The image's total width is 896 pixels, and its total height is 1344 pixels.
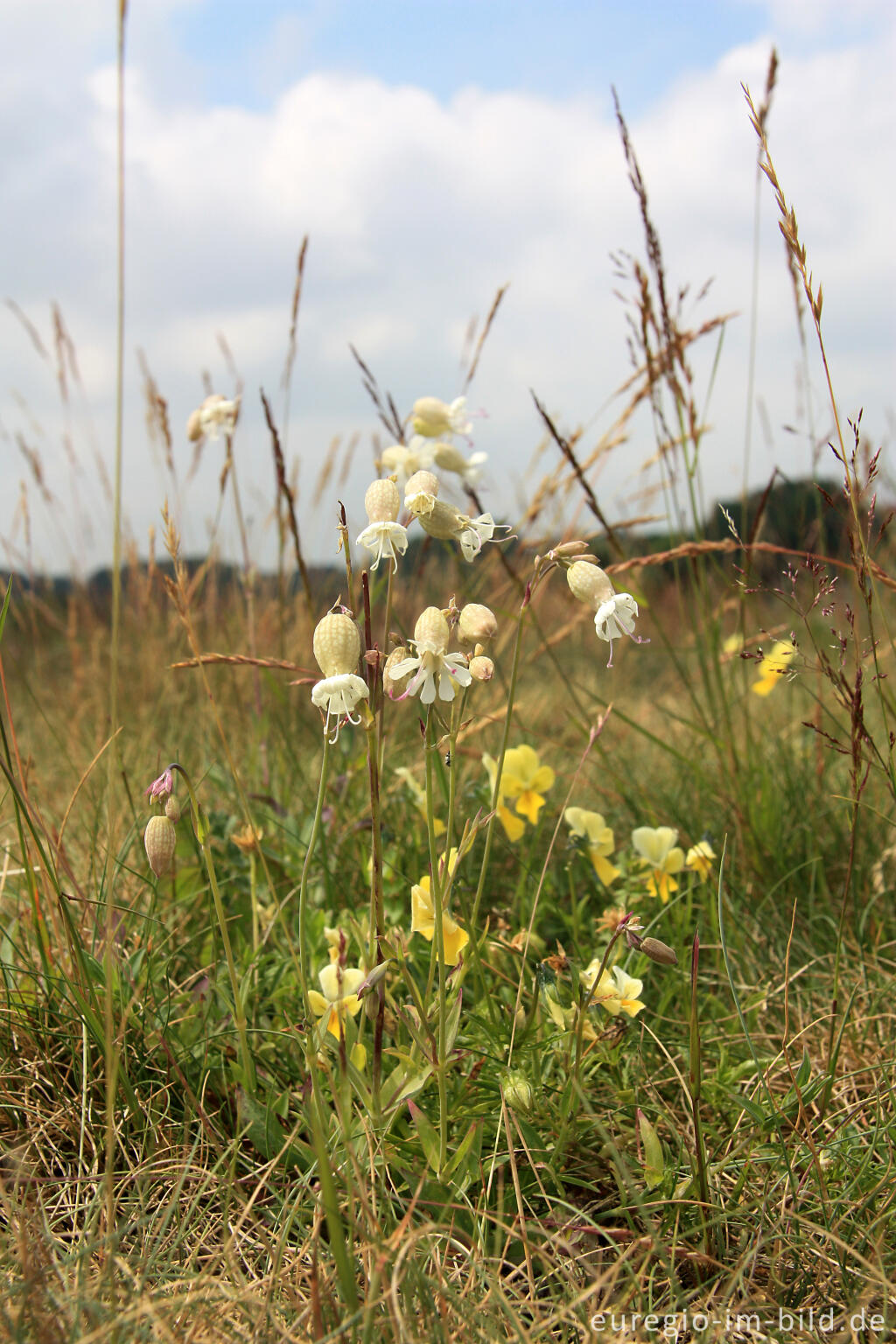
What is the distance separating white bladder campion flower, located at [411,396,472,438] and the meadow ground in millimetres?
23

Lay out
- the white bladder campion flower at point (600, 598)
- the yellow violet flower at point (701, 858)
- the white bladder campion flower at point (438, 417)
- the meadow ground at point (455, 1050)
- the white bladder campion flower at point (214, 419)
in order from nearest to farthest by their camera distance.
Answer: the meadow ground at point (455, 1050)
the white bladder campion flower at point (600, 598)
the white bladder campion flower at point (438, 417)
the yellow violet flower at point (701, 858)
the white bladder campion flower at point (214, 419)

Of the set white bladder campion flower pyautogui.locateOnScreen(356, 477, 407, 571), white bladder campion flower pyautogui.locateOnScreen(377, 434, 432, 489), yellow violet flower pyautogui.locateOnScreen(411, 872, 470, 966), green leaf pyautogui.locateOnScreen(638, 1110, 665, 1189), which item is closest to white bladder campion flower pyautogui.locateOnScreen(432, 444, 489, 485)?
white bladder campion flower pyautogui.locateOnScreen(377, 434, 432, 489)

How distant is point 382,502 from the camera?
895 mm

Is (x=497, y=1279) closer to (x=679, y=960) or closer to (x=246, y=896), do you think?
(x=679, y=960)

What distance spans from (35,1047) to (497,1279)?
2.12ft

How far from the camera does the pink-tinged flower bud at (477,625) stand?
2.85 feet

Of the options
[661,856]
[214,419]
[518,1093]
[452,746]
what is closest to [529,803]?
[661,856]

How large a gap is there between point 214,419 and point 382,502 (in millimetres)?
1049

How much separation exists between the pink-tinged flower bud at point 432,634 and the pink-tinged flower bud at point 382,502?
0.40 ft

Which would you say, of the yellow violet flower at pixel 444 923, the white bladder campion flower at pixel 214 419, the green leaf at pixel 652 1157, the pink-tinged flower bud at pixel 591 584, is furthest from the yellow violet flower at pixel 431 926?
the white bladder campion flower at pixel 214 419

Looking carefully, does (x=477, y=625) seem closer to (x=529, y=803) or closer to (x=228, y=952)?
(x=228, y=952)

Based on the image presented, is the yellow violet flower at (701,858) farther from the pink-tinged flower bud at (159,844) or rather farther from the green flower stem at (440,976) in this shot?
the pink-tinged flower bud at (159,844)

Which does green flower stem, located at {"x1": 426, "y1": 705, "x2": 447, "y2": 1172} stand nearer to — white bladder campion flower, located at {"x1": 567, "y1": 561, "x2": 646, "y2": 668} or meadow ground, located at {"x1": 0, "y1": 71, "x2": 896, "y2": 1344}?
meadow ground, located at {"x1": 0, "y1": 71, "x2": 896, "y2": 1344}

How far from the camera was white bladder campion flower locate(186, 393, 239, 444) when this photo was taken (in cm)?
175
